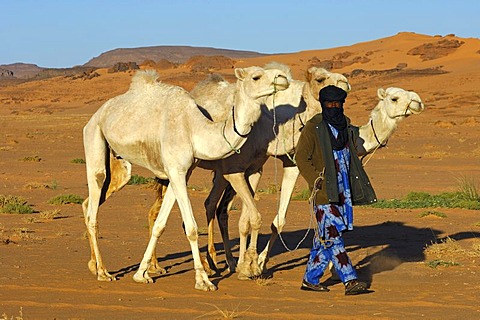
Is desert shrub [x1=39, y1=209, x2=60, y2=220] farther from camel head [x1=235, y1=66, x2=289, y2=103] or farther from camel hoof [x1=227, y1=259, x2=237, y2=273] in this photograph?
camel head [x1=235, y1=66, x2=289, y2=103]

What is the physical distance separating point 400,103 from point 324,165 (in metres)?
1.54

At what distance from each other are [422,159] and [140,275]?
19.6 meters

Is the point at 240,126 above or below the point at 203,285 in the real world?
above

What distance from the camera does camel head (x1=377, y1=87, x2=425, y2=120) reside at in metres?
9.52

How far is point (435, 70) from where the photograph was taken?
7106 centimetres

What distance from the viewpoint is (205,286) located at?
889 cm

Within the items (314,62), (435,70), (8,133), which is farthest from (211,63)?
(8,133)

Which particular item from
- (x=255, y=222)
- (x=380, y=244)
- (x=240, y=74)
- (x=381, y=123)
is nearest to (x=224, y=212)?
(x=255, y=222)

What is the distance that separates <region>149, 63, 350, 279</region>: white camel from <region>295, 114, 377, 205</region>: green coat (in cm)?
96

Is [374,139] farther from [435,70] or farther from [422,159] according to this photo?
[435,70]

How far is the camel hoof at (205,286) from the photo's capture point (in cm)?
888

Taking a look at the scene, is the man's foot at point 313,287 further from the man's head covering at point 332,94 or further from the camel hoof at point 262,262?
the man's head covering at point 332,94

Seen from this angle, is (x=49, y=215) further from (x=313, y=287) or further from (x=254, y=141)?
(x=313, y=287)

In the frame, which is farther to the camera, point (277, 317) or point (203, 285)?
point (203, 285)
